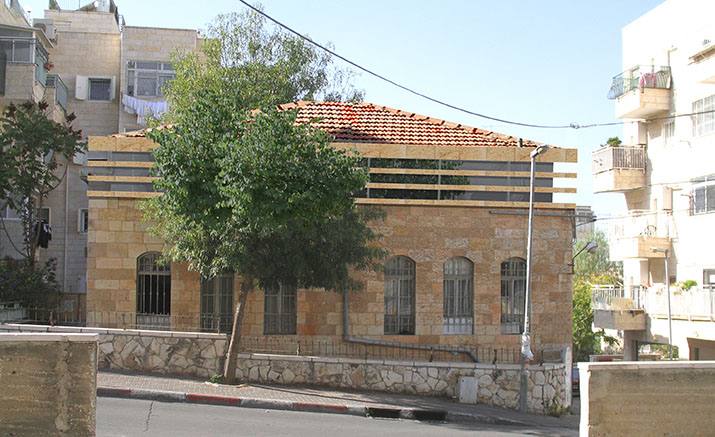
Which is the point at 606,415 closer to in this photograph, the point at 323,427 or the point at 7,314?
the point at 323,427

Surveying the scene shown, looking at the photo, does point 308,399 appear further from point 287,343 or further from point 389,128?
point 389,128

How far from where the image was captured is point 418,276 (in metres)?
24.6

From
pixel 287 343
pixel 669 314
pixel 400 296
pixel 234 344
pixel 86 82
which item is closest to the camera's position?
pixel 234 344

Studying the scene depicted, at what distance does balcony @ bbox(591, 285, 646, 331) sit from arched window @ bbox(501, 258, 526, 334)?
32.7ft

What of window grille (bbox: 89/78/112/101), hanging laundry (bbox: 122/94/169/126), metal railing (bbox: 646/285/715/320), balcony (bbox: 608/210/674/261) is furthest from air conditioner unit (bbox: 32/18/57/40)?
metal railing (bbox: 646/285/715/320)

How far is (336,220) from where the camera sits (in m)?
21.7

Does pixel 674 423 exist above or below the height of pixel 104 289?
below

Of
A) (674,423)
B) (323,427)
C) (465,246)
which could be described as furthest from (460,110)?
(674,423)

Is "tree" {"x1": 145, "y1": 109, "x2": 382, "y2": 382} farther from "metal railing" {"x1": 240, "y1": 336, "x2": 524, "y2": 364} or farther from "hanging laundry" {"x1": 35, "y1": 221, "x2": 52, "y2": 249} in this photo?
"hanging laundry" {"x1": 35, "y1": 221, "x2": 52, "y2": 249}

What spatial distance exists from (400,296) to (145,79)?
1969 cm

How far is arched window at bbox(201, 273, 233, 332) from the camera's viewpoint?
24422 millimetres

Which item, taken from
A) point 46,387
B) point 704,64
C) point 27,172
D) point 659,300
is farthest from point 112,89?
point 46,387

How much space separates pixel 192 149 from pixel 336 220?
3582 millimetres

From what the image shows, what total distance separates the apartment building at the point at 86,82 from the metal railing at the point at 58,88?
0.12 feet
